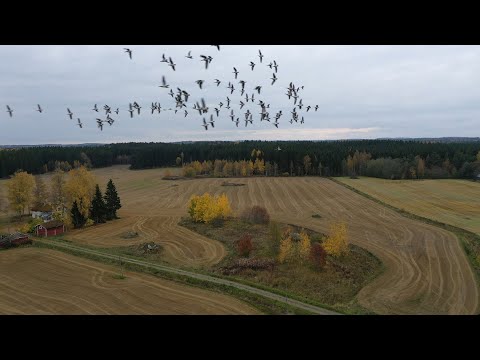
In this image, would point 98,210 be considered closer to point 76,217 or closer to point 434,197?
point 76,217

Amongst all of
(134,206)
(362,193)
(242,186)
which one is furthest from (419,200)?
(134,206)

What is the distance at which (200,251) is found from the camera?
3469 cm

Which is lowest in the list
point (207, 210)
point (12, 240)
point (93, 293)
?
point (93, 293)

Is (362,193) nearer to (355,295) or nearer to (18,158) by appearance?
(355,295)

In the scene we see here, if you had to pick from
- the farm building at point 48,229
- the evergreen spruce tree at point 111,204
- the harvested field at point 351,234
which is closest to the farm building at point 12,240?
the farm building at point 48,229

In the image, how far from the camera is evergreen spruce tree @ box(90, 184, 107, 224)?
47375 mm

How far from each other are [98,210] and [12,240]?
12386 millimetres

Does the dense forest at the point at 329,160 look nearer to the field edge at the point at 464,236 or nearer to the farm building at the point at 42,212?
the field edge at the point at 464,236

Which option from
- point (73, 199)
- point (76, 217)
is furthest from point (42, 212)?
point (76, 217)

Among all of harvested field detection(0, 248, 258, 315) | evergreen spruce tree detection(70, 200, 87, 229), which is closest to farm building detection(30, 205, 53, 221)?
evergreen spruce tree detection(70, 200, 87, 229)

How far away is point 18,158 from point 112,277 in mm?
77772

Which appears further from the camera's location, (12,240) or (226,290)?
(12,240)

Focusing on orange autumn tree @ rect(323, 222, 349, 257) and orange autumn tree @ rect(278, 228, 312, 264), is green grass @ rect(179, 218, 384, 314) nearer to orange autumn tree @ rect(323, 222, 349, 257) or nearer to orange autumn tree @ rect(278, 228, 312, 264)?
orange autumn tree @ rect(323, 222, 349, 257)

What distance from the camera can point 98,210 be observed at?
47.6 meters
